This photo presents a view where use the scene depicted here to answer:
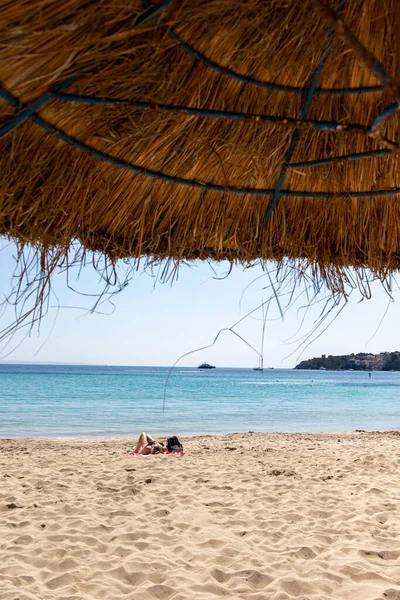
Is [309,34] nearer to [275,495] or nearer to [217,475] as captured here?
[275,495]

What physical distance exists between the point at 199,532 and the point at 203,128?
2.78m

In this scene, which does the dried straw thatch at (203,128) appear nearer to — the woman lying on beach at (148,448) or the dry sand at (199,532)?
the dry sand at (199,532)

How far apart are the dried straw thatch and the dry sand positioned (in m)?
1.68

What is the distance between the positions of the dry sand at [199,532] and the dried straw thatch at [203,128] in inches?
66.0

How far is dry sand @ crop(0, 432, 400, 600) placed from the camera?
2.60 metres

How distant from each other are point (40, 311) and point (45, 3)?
80 centimetres

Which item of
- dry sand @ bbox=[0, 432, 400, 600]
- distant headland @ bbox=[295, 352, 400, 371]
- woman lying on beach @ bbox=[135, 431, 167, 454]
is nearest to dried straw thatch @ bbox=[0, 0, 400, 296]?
dry sand @ bbox=[0, 432, 400, 600]

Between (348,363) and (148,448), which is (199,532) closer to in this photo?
(148,448)

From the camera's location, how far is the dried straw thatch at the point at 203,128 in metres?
1.03

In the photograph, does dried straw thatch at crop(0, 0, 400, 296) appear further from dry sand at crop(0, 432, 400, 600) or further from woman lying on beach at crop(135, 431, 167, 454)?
woman lying on beach at crop(135, 431, 167, 454)

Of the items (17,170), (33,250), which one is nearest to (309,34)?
(17,170)

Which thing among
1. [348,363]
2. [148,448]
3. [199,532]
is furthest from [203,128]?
[348,363]

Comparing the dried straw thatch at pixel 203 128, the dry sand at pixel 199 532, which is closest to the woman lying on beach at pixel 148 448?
the dry sand at pixel 199 532

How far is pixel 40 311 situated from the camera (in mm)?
1457
